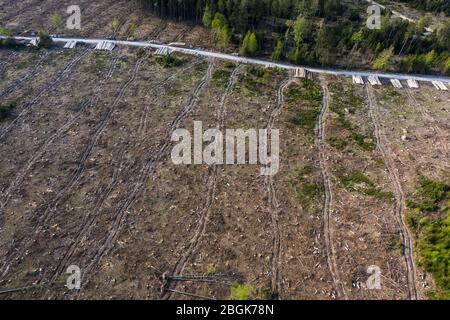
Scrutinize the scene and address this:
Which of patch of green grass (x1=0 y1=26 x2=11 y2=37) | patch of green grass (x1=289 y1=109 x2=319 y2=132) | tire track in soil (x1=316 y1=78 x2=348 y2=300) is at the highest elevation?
patch of green grass (x1=0 y1=26 x2=11 y2=37)

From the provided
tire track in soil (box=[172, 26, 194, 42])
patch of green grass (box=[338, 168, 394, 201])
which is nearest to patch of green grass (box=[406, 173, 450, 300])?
patch of green grass (box=[338, 168, 394, 201])

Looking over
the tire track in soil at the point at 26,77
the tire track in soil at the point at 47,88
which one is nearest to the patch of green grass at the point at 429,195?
the tire track in soil at the point at 47,88

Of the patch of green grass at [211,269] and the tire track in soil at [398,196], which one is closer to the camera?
the patch of green grass at [211,269]

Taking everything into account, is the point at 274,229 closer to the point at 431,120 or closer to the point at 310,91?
the point at 310,91

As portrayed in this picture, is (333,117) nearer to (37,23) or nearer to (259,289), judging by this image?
(259,289)

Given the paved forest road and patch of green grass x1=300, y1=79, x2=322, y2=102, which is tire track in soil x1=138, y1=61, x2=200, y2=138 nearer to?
the paved forest road

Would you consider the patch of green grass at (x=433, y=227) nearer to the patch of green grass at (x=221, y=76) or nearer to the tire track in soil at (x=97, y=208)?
the patch of green grass at (x=221, y=76)

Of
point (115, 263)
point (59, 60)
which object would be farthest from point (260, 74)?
point (115, 263)
